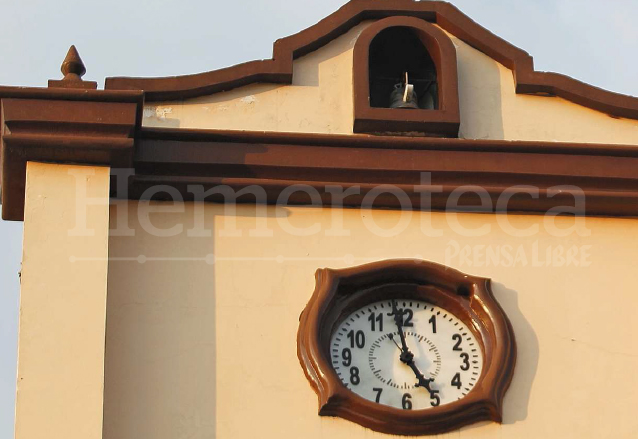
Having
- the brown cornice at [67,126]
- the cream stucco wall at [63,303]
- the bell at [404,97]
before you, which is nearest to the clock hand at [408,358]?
the bell at [404,97]

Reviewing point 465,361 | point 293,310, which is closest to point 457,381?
point 465,361

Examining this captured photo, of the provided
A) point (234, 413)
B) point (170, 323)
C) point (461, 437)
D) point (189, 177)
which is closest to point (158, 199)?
point (189, 177)

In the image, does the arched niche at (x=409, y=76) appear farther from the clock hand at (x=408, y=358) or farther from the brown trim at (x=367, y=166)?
the clock hand at (x=408, y=358)

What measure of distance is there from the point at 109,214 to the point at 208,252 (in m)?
0.59

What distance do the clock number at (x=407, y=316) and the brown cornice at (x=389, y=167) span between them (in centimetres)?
69

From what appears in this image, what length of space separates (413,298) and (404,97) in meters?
1.36

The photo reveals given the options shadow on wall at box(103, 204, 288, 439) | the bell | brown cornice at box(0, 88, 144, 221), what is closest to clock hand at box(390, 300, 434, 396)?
shadow on wall at box(103, 204, 288, 439)

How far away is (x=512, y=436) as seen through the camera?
9.24 meters

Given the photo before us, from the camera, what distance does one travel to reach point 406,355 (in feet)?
30.9

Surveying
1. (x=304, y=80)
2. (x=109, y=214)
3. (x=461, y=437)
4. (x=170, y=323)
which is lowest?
(x=461, y=437)

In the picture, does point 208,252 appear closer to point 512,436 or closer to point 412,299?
point 412,299

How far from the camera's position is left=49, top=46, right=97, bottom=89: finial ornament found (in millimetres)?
9859

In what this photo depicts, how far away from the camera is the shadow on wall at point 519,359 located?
934cm

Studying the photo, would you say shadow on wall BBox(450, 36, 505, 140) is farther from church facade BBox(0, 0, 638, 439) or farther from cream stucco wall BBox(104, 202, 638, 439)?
cream stucco wall BBox(104, 202, 638, 439)
